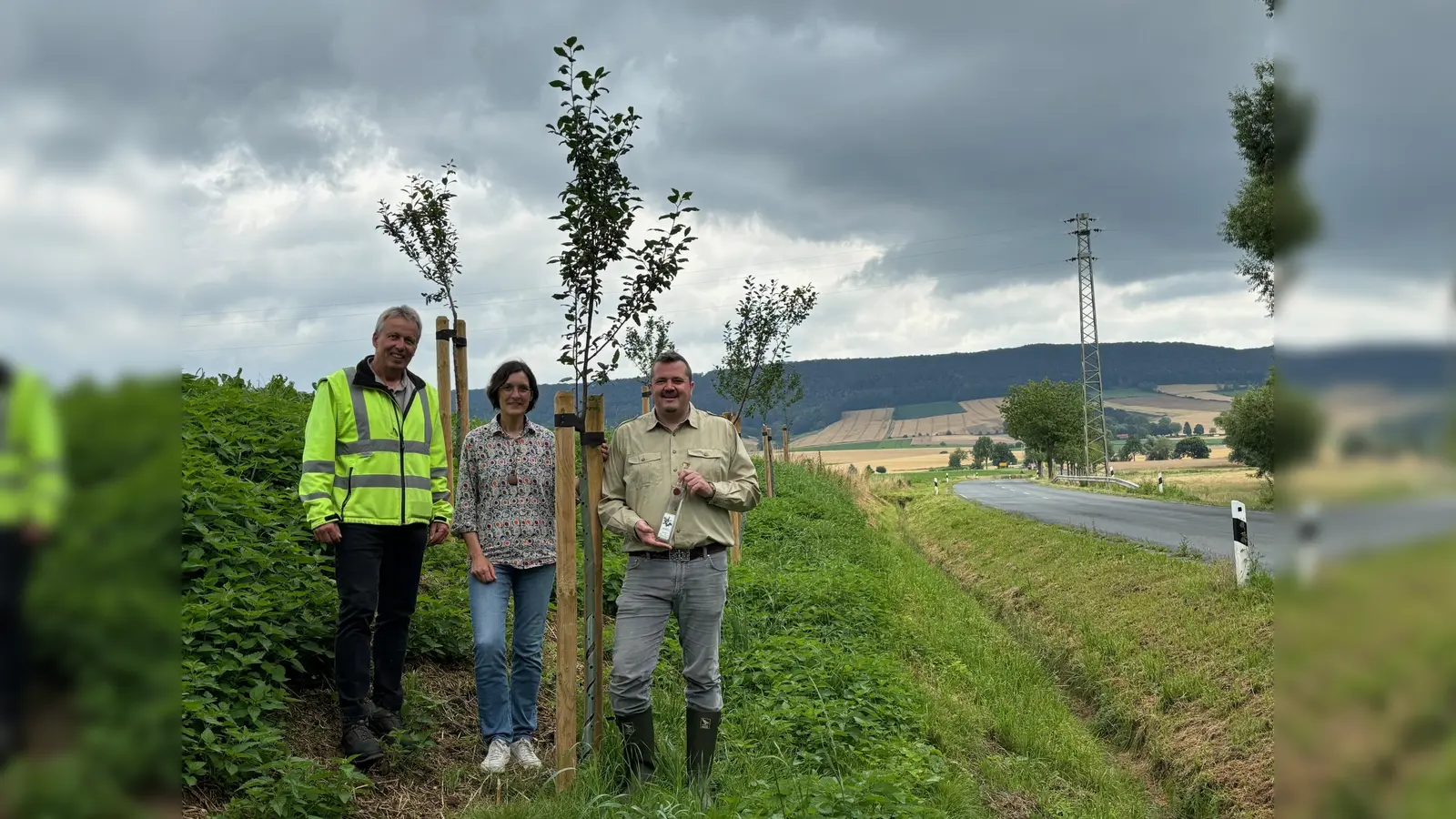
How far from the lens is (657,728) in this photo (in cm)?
677

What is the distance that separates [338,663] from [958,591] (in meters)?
14.0

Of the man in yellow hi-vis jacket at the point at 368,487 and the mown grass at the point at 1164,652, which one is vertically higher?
the man in yellow hi-vis jacket at the point at 368,487

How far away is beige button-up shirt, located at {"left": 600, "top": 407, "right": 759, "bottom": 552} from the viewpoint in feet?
19.3

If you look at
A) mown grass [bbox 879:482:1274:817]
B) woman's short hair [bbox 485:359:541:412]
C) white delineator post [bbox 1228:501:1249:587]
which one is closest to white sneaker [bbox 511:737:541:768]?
woman's short hair [bbox 485:359:541:412]

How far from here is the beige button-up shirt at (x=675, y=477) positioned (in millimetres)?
5871

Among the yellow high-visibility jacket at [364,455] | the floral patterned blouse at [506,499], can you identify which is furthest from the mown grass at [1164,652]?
the yellow high-visibility jacket at [364,455]

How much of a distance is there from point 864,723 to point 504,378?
3.64m

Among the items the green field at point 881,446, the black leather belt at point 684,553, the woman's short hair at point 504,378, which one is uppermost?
the woman's short hair at point 504,378

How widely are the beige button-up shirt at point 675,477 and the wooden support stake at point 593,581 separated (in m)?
0.09

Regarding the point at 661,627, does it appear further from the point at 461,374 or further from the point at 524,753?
the point at 461,374
